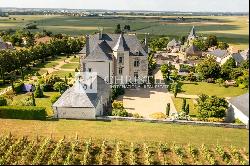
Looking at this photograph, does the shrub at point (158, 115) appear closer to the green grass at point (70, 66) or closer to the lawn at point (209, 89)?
the lawn at point (209, 89)

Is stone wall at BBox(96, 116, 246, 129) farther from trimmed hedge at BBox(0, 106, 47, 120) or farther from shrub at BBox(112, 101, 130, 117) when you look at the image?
trimmed hedge at BBox(0, 106, 47, 120)

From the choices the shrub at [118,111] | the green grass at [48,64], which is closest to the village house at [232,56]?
the shrub at [118,111]

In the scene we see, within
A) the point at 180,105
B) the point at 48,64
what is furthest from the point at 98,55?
the point at 48,64

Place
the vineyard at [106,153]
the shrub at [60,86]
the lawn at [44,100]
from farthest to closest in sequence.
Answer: the shrub at [60,86]
the lawn at [44,100]
the vineyard at [106,153]

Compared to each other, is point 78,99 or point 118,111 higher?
point 78,99

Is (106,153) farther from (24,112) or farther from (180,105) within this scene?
(180,105)

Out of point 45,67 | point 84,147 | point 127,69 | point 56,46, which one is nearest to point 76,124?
point 84,147

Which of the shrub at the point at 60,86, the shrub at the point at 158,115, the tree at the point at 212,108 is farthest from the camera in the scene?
the shrub at the point at 60,86
